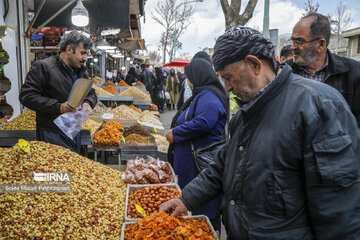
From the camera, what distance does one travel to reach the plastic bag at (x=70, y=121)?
294cm

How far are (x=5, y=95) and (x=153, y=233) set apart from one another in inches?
173

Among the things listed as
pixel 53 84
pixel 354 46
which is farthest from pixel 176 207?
pixel 354 46

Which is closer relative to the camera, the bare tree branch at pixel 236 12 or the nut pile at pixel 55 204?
the nut pile at pixel 55 204

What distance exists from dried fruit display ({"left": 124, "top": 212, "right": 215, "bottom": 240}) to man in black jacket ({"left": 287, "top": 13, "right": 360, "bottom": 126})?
5.76 feet

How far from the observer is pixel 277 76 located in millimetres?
1246

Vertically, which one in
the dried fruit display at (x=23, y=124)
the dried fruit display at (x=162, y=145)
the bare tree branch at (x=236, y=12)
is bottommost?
the dried fruit display at (x=162, y=145)

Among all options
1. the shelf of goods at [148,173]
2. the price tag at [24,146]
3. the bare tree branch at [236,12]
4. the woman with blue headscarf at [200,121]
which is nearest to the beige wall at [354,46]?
the bare tree branch at [236,12]

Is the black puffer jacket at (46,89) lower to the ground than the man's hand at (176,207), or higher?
higher

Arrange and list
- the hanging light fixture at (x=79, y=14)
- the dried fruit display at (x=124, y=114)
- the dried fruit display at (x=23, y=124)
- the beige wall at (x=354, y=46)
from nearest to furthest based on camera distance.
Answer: the dried fruit display at (x=23, y=124), the hanging light fixture at (x=79, y=14), the dried fruit display at (x=124, y=114), the beige wall at (x=354, y=46)

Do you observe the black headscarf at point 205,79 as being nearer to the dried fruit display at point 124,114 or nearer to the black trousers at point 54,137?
the black trousers at point 54,137

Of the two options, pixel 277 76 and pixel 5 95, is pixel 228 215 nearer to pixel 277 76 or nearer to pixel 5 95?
pixel 277 76

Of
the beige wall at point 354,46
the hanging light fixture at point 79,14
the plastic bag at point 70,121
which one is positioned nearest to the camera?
the plastic bag at point 70,121

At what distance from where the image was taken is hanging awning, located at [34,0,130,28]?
6.35 meters

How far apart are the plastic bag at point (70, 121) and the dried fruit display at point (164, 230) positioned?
60.0 inches
